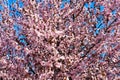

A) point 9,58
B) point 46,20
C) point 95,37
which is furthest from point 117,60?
point 9,58

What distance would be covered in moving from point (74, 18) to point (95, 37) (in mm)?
865

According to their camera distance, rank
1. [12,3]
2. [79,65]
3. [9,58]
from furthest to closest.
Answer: [12,3] → [9,58] → [79,65]

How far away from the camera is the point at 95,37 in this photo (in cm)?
724

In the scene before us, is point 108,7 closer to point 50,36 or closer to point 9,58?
point 50,36

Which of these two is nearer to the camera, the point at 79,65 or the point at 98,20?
the point at 79,65

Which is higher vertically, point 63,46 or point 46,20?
point 46,20

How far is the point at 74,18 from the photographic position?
7.80 metres

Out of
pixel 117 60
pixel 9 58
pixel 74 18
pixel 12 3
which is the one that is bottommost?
pixel 117 60

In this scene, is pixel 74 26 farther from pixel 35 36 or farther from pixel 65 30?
pixel 35 36

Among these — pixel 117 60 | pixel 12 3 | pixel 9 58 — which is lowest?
pixel 117 60

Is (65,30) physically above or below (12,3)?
below

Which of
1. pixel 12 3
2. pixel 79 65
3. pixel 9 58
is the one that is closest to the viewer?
pixel 79 65

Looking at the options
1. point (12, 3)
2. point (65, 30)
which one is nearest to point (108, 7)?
point (65, 30)

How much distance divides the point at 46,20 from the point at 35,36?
2.28 ft
